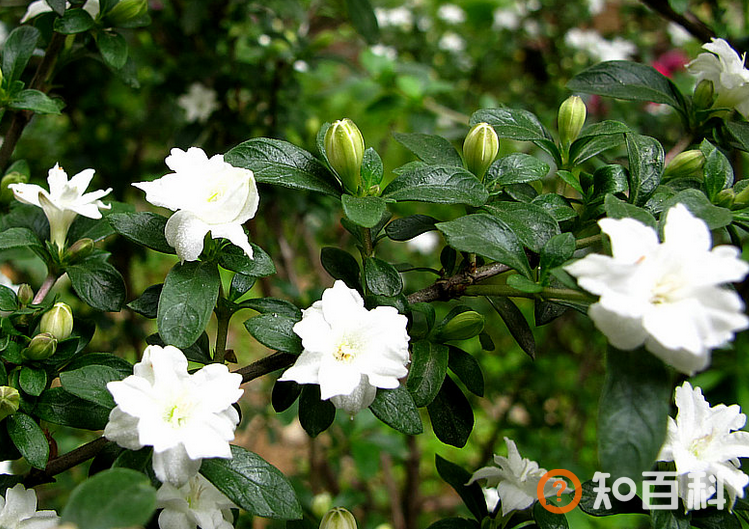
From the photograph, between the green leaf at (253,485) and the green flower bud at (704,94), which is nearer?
the green leaf at (253,485)

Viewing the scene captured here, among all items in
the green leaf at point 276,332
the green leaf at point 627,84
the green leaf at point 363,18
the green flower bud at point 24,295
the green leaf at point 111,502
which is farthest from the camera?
the green leaf at point 363,18

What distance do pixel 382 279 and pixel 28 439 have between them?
32 centimetres

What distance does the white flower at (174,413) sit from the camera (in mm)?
436

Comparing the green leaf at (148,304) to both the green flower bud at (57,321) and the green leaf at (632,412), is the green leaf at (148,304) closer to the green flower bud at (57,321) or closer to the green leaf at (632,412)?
the green flower bud at (57,321)

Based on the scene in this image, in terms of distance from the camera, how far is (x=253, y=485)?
480 millimetres

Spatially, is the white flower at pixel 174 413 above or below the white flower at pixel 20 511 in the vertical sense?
above

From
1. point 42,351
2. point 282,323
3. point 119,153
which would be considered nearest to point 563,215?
point 282,323

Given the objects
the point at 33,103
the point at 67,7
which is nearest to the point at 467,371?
the point at 33,103

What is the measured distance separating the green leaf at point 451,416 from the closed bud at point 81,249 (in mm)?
356

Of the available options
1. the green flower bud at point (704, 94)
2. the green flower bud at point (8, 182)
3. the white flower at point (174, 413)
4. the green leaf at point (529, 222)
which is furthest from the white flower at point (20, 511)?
the green flower bud at point (704, 94)

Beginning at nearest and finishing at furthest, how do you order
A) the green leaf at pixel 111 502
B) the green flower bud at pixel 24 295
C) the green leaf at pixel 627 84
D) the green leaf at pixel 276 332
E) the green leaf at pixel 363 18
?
the green leaf at pixel 111 502 → the green leaf at pixel 276 332 → the green flower bud at pixel 24 295 → the green leaf at pixel 627 84 → the green leaf at pixel 363 18

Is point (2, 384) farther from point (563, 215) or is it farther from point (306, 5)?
point (306, 5)

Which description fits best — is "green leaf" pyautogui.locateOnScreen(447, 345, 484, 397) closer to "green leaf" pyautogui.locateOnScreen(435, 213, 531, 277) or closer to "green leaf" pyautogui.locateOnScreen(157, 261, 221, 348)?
"green leaf" pyautogui.locateOnScreen(435, 213, 531, 277)

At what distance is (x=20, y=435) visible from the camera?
515 millimetres
